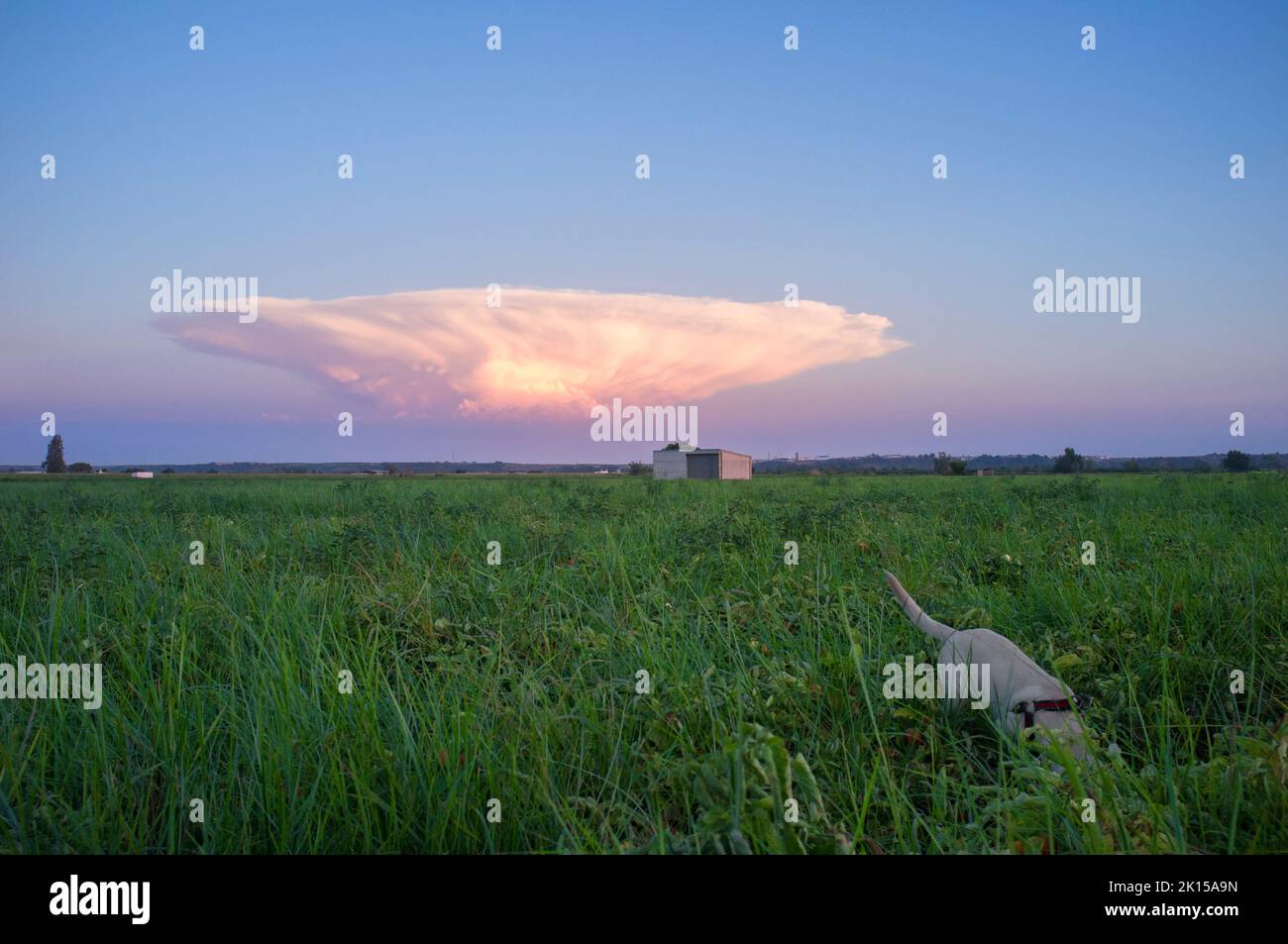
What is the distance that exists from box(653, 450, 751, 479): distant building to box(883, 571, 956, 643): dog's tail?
32578mm

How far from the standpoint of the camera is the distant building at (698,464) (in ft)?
123

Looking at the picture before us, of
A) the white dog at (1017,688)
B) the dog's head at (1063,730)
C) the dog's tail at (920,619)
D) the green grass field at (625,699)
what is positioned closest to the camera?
the green grass field at (625,699)

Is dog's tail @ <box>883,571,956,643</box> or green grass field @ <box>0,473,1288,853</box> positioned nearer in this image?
green grass field @ <box>0,473,1288,853</box>

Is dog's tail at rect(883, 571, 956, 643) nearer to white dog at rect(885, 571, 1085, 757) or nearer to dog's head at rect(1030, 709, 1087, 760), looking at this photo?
white dog at rect(885, 571, 1085, 757)

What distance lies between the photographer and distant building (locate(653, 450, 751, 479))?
3753cm

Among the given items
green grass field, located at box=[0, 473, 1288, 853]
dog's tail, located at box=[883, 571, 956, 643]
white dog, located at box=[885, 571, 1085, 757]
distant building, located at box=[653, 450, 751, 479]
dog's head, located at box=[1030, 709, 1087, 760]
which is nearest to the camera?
green grass field, located at box=[0, 473, 1288, 853]

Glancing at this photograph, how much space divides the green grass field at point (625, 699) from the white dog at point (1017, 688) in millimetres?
152

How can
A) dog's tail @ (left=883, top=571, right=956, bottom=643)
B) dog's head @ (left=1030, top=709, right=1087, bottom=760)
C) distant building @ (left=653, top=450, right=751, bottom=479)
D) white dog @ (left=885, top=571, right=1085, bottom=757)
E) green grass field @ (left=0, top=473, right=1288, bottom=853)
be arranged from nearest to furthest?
green grass field @ (left=0, top=473, right=1288, bottom=853) → dog's head @ (left=1030, top=709, right=1087, bottom=760) → white dog @ (left=885, top=571, right=1085, bottom=757) → dog's tail @ (left=883, top=571, right=956, bottom=643) → distant building @ (left=653, top=450, right=751, bottom=479)

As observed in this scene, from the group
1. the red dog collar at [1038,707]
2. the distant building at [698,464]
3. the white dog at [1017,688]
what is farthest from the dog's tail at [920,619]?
the distant building at [698,464]

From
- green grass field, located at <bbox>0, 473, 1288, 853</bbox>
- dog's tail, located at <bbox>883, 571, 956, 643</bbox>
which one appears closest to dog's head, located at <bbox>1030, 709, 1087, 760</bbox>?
green grass field, located at <bbox>0, 473, 1288, 853</bbox>

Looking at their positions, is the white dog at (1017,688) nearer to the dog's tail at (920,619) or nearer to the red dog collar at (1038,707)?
the red dog collar at (1038,707)
